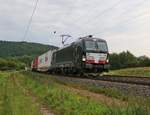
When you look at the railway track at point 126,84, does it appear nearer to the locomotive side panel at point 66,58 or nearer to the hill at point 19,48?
the locomotive side panel at point 66,58

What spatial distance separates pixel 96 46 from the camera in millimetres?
34094

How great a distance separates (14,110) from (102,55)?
20.1 meters

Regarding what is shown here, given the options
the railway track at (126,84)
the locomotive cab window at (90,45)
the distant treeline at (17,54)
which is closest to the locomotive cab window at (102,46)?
the locomotive cab window at (90,45)

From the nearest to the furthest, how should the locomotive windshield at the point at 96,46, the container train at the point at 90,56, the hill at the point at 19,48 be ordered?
the container train at the point at 90,56 → the locomotive windshield at the point at 96,46 → the hill at the point at 19,48

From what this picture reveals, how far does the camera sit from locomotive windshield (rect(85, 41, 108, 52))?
110 feet

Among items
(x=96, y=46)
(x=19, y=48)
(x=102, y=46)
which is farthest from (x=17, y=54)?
(x=96, y=46)

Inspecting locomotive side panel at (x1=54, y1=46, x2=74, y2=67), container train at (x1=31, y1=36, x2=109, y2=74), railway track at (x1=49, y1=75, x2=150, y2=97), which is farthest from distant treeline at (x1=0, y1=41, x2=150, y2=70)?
railway track at (x1=49, y1=75, x2=150, y2=97)

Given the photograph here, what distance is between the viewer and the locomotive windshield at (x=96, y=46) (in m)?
33.6

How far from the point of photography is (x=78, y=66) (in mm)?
33875

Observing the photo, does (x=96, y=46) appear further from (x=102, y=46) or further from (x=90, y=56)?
(x=90, y=56)

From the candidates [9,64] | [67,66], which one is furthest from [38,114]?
[9,64]

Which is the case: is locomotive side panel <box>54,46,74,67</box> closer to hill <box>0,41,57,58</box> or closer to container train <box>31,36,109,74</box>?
container train <box>31,36,109,74</box>

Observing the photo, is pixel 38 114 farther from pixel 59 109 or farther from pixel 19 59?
pixel 19 59

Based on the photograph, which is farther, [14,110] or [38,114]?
[14,110]
